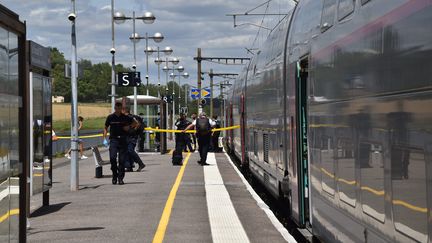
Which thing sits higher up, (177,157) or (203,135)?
(203,135)

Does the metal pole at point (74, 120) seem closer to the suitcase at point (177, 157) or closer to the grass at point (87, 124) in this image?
the suitcase at point (177, 157)

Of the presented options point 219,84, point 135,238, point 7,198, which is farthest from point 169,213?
point 219,84

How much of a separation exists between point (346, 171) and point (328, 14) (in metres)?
1.75

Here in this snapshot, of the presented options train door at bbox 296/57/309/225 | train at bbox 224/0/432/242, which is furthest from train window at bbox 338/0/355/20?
train door at bbox 296/57/309/225

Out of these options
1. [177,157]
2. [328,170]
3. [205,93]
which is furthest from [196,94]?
[328,170]

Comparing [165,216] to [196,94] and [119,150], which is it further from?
[196,94]

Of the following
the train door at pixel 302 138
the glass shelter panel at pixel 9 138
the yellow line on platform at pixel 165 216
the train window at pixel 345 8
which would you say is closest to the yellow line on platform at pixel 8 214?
the glass shelter panel at pixel 9 138

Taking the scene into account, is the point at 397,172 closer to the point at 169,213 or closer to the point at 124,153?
the point at 169,213

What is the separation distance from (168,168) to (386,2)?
17.6 metres

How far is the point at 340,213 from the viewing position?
241 inches

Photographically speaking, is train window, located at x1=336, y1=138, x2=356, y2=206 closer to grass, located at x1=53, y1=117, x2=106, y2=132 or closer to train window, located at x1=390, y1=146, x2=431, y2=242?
train window, located at x1=390, y1=146, x2=431, y2=242

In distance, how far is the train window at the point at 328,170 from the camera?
652 cm

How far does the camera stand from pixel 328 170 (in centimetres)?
675

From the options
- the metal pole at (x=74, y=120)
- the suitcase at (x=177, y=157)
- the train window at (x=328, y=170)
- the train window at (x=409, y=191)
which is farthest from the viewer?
the suitcase at (x=177, y=157)
